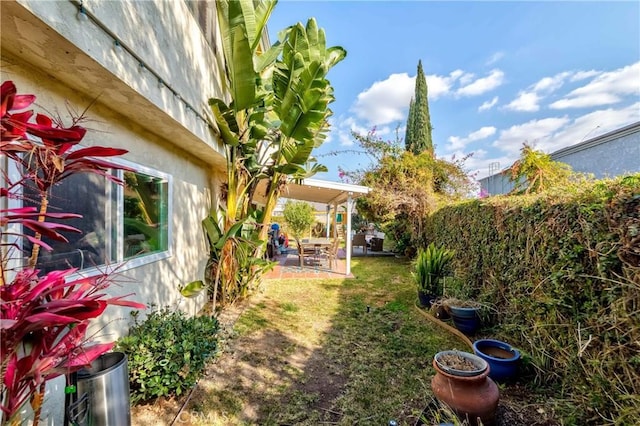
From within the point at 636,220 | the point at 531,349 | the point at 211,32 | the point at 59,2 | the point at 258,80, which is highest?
the point at 211,32

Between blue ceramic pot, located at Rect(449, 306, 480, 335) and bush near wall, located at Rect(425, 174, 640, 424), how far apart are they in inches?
15.3

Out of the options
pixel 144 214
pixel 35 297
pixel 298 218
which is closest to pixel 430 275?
pixel 144 214

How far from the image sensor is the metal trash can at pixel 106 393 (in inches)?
91.4

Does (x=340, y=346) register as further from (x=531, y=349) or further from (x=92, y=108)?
(x=92, y=108)

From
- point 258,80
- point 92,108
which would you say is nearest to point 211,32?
point 258,80

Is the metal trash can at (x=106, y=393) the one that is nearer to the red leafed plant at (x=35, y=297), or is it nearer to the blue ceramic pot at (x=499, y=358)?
the red leafed plant at (x=35, y=297)

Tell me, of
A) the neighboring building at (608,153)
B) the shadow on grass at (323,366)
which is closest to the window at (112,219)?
the shadow on grass at (323,366)

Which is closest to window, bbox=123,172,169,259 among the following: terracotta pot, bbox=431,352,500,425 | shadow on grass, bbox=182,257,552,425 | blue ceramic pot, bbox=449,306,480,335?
shadow on grass, bbox=182,257,552,425

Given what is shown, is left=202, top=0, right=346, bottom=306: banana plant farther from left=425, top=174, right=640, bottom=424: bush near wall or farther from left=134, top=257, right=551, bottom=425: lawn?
left=425, top=174, right=640, bottom=424: bush near wall

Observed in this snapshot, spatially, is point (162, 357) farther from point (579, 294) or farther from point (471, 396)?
point (579, 294)

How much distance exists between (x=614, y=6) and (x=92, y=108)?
800 cm

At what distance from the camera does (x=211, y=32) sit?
614cm

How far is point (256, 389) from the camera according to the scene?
12.6 ft

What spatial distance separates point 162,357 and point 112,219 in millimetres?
1811
